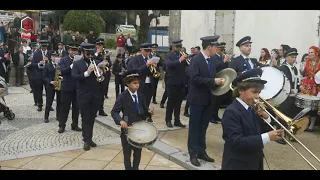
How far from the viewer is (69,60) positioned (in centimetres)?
844

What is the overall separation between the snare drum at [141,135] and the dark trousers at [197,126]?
1446 millimetres

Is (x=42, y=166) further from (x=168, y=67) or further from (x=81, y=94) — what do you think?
(x=168, y=67)

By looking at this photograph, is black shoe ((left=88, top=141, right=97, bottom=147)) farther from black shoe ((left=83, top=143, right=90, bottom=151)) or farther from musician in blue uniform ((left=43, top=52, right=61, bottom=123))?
musician in blue uniform ((left=43, top=52, right=61, bottom=123))

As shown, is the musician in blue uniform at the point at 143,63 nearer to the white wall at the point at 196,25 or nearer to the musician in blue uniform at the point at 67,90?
the musician in blue uniform at the point at 67,90

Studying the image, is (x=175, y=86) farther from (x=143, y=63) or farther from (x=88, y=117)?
(x=88, y=117)

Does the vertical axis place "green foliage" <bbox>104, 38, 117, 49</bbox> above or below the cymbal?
above

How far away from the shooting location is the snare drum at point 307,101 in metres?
7.75

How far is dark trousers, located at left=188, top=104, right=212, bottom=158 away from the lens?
6027 mm

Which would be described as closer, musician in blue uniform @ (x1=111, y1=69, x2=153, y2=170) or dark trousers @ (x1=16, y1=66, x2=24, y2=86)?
musician in blue uniform @ (x1=111, y1=69, x2=153, y2=170)

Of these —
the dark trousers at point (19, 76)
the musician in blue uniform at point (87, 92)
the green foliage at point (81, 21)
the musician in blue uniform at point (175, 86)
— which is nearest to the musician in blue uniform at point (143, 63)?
the musician in blue uniform at point (175, 86)

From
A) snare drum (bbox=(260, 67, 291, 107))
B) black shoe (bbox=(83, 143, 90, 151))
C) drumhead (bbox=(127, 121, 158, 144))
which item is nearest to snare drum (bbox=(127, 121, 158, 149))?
drumhead (bbox=(127, 121, 158, 144))
